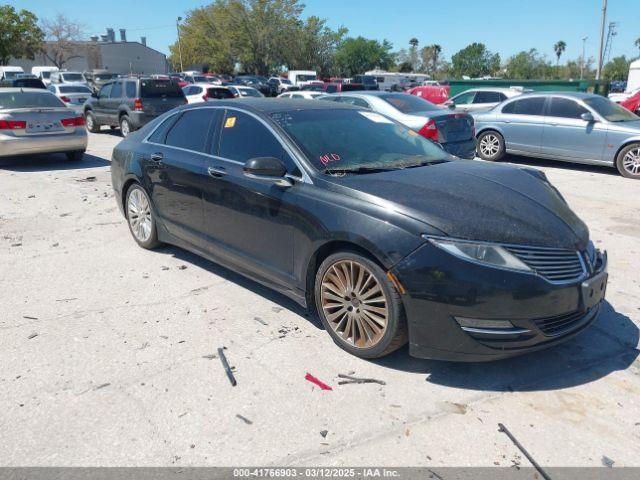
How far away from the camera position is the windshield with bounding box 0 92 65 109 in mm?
10648

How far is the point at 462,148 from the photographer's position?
392 inches

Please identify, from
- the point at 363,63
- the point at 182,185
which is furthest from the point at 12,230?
the point at 363,63

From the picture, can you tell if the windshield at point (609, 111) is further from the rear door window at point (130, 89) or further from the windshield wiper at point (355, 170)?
the rear door window at point (130, 89)

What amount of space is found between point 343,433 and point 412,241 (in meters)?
1.15

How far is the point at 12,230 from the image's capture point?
6.85 m

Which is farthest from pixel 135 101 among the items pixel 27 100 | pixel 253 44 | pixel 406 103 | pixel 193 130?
pixel 253 44

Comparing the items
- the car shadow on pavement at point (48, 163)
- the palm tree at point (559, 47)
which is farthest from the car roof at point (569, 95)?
the palm tree at point (559, 47)

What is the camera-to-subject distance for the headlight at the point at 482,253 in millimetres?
3076

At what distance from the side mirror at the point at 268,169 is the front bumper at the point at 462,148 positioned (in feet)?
21.3

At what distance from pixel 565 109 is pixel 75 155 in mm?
10532

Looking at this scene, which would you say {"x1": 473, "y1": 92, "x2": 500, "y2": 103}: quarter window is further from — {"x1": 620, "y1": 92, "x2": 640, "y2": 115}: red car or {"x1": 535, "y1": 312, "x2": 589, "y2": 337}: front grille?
{"x1": 535, "y1": 312, "x2": 589, "y2": 337}: front grille

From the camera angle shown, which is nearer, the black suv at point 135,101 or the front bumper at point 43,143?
the front bumper at point 43,143

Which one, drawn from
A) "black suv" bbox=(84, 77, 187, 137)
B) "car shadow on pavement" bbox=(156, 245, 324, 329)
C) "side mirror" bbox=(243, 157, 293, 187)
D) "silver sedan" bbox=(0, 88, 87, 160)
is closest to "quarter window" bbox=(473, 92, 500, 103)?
"black suv" bbox=(84, 77, 187, 137)

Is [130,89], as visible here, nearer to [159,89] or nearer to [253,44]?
[159,89]
